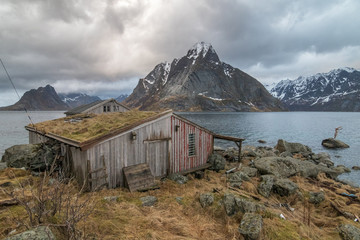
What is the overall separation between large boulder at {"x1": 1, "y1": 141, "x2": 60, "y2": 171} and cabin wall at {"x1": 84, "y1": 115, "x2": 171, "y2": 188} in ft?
14.1

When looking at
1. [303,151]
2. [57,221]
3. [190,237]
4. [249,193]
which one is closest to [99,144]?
[57,221]

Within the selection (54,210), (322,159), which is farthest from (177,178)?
(322,159)

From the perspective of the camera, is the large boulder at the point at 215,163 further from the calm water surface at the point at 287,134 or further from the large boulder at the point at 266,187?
the calm water surface at the point at 287,134

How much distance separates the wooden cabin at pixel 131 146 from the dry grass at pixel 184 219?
1495 mm

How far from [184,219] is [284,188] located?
26.4ft

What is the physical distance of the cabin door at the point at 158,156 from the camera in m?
12.8

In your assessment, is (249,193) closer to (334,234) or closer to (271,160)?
(334,234)

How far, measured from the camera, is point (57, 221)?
205 inches

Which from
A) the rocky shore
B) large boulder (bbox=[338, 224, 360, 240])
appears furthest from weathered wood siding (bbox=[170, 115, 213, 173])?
large boulder (bbox=[338, 224, 360, 240])

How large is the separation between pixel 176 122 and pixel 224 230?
8295 millimetres

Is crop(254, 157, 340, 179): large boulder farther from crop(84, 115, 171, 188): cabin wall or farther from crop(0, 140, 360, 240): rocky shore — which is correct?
crop(84, 115, 171, 188): cabin wall

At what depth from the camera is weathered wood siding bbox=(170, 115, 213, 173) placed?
1412 centimetres

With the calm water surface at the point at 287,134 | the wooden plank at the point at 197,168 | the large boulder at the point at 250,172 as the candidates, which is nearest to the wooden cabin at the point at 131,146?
the wooden plank at the point at 197,168

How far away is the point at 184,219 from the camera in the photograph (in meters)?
7.61
